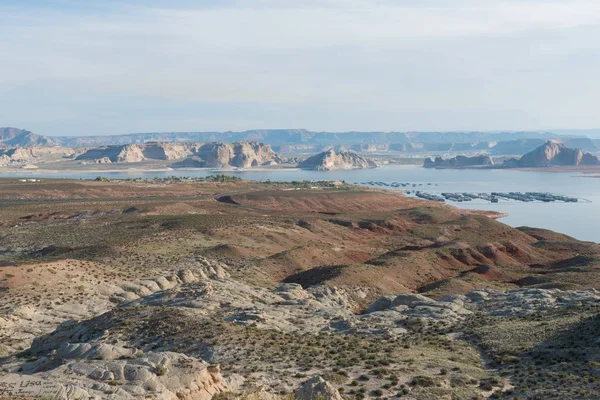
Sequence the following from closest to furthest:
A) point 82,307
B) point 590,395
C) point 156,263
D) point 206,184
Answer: point 590,395 < point 82,307 < point 156,263 < point 206,184

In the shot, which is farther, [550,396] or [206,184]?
[206,184]

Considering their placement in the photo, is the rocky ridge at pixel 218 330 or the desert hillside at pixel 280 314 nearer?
the rocky ridge at pixel 218 330

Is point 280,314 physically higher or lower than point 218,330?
lower

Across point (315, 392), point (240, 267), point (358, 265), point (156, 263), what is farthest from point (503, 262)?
point (315, 392)

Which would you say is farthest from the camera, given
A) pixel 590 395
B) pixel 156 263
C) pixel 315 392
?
pixel 156 263

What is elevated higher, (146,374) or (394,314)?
(146,374)

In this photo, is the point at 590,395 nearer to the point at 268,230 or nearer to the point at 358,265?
the point at 358,265

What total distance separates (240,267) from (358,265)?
35.9 feet

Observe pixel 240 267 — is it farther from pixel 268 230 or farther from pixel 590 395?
pixel 590 395

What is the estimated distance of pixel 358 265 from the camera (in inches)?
2215

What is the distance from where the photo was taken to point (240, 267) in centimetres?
5731

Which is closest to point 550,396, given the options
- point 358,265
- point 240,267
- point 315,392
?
point 315,392

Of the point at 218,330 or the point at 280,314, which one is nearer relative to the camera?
the point at 218,330

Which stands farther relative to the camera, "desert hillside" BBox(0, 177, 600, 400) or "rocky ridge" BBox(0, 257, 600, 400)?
"desert hillside" BBox(0, 177, 600, 400)
